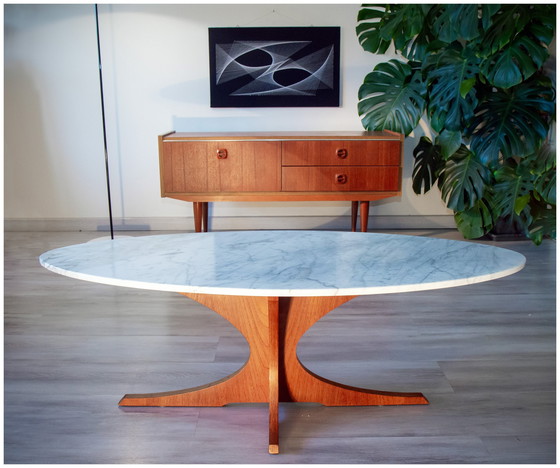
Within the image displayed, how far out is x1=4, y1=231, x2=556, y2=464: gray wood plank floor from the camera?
1742 millimetres

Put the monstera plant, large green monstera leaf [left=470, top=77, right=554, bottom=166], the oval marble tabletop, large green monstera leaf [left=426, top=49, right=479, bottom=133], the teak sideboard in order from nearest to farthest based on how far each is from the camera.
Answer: the oval marble tabletop → the monstera plant → large green monstera leaf [left=470, top=77, right=554, bottom=166] → large green monstera leaf [left=426, top=49, right=479, bottom=133] → the teak sideboard

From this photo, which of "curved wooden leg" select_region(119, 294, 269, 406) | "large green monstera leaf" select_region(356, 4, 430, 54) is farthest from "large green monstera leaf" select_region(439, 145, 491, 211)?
"curved wooden leg" select_region(119, 294, 269, 406)

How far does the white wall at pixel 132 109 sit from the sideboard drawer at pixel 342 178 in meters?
0.69

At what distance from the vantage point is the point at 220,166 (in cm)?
398

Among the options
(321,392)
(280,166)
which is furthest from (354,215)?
(321,392)

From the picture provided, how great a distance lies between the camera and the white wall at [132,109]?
438 centimetres

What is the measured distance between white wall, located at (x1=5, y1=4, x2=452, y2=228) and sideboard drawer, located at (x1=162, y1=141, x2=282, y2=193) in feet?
2.18

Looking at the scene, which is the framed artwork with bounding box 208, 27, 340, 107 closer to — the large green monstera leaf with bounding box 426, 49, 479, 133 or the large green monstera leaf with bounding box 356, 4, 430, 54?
the large green monstera leaf with bounding box 356, 4, 430, 54

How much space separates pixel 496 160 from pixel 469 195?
438 mm

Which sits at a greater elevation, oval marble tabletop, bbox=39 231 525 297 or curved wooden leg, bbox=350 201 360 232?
oval marble tabletop, bbox=39 231 525 297

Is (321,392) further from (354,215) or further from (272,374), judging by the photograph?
(354,215)

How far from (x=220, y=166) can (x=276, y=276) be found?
8.22ft

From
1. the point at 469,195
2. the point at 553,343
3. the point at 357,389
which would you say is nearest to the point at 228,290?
the point at 357,389

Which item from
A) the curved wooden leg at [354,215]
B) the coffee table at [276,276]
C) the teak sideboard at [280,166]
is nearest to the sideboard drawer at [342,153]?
the teak sideboard at [280,166]
